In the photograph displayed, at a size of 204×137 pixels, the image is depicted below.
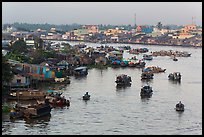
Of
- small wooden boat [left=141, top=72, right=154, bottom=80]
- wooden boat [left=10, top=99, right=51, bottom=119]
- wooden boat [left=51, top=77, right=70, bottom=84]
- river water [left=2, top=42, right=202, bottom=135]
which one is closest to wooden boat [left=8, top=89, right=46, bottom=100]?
river water [left=2, top=42, right=202, bottom=135]

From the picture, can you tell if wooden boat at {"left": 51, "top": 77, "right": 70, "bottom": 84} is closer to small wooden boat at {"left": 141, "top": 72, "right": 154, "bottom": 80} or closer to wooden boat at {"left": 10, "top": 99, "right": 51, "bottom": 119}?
small wooden boat at {"left": 141, "top": 72, "right": 154, "bottom": 80}

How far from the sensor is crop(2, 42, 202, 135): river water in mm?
4656

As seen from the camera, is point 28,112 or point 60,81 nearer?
point 28,112

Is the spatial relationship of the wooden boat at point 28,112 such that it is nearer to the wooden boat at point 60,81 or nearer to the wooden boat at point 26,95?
the wooden boat at point 26,95

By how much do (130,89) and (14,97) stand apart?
219 cm

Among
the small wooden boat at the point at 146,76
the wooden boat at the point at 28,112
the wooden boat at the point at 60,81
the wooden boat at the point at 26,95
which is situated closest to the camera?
the wooden boat at the point at 28,112

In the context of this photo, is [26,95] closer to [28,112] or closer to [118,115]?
[28,112]

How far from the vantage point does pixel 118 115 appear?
541 cm

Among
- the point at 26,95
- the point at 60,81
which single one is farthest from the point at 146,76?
the point at 26,95

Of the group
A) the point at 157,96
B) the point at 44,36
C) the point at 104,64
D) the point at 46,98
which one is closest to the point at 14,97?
the point at 46,98

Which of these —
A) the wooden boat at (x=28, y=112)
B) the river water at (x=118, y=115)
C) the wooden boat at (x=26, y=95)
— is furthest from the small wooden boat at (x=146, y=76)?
the wooden boat at (x=28, y=112)

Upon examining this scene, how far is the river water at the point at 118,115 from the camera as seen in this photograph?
466cm

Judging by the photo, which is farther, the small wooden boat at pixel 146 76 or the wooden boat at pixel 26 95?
the small wooden boat at pixel 146 76

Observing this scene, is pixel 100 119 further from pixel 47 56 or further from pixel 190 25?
pixel 190 25
